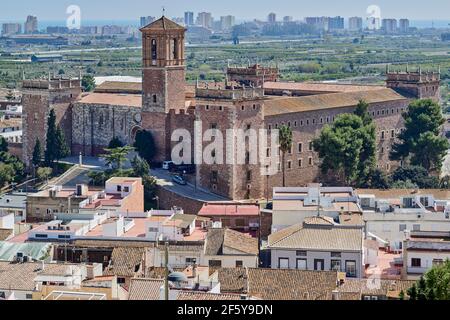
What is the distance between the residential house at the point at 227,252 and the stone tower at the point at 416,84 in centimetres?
1834

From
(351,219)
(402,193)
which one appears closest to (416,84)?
(402,193)

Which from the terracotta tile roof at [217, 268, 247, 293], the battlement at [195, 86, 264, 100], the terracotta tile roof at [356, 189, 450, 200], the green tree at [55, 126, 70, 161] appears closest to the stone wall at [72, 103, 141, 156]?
the green tree at [55, 126, 70, 161]

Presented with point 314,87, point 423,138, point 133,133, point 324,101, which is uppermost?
point 314,87

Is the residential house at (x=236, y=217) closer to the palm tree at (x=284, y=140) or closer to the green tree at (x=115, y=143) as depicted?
the palm tree at (x=284, y=140)

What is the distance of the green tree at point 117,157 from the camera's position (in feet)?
105

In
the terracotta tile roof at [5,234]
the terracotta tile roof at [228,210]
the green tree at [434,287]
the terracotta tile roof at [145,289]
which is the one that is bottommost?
the terracotta tile roof at [228,210]

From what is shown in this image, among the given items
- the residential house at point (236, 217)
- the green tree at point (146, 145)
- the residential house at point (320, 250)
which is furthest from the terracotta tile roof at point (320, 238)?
Result: the green tree at point (146, 145)

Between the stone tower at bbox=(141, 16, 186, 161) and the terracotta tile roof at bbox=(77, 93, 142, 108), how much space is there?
1583 millimetres

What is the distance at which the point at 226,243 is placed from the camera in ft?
70.5

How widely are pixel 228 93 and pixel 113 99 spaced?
732 cm

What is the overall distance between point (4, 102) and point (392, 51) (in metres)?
73.4

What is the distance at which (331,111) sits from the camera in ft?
114

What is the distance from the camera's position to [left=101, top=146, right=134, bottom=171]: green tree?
3206cm

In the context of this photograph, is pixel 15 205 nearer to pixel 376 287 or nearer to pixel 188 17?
pixel 376 287
